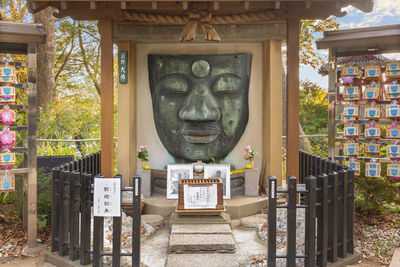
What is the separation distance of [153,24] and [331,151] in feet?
13.4

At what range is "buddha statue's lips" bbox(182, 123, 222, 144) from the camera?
20.3 ft

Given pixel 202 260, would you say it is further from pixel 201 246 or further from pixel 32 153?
pixel 32 153

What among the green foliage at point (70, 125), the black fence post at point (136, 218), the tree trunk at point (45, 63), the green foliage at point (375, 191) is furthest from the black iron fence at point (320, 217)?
the tree trunk at point (45, 63)

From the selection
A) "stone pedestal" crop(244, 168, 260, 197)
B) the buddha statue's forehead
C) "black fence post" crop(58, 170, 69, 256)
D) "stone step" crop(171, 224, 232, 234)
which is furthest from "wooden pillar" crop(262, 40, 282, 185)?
"black fence post" crop(58, 170, 69, 256)

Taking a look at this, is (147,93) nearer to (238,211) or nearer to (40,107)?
(238,211)

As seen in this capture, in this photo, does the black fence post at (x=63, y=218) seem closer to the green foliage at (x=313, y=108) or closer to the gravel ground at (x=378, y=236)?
the gravel ground at (x=378, y=236)

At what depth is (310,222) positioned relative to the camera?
11.5ft

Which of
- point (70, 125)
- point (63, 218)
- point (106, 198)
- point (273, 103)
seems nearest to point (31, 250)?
point (63, 218)

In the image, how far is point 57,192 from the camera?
4.12 m

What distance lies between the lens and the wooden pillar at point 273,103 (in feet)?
20.6

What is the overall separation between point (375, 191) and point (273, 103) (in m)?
2.35

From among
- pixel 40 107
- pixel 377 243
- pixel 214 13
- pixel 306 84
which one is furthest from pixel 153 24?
pixel 306 84

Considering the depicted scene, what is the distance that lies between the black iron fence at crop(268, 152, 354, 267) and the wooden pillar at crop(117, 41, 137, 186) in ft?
11.8

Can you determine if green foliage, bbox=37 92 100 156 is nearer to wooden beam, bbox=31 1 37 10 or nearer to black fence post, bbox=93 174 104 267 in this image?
wooden beam, bbox=31 1 37 10
